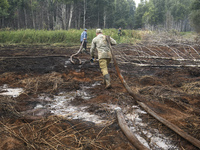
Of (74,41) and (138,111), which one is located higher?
(74,41)

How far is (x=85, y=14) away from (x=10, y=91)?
118 feet

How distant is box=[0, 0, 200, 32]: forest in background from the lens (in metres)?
28.9

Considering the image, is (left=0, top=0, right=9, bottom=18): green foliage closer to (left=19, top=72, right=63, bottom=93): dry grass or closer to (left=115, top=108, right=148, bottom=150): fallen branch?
(left=19, top=72, right=63, bottom=93): dry grass

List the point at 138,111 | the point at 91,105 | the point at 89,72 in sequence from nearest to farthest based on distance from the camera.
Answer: the point at 138,111 < the point at 91,105 < the point at 89,72

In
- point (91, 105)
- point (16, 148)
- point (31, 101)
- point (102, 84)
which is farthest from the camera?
point (102, 84)

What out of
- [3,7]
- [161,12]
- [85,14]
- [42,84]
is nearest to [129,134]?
[42,84]

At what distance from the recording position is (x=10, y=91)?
4816 millimetres

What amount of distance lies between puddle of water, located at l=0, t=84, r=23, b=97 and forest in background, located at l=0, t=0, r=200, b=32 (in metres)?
22.6

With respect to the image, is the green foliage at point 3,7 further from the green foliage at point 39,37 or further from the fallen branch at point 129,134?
the fallen branch at point 129,134

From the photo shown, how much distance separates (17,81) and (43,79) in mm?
841

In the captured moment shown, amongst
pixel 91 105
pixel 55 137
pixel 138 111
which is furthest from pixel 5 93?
pixel 138 111

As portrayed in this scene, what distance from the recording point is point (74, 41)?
16.7 m

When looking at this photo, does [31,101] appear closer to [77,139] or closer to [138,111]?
[77,139]

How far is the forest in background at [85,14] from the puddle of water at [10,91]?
2257cm
